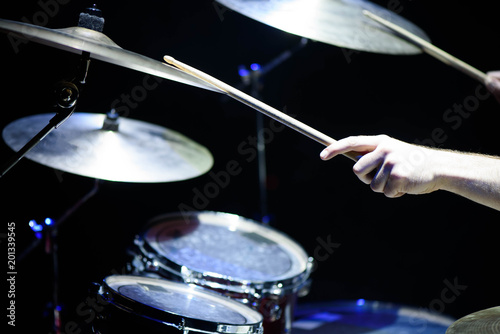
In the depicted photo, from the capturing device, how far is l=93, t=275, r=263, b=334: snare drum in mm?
1136

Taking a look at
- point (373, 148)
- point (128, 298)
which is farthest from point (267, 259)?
point (373, 148)

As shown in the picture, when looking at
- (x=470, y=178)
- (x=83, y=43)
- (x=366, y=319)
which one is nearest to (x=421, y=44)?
(x=470, y=178)

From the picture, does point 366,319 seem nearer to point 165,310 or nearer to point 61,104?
point 165,310

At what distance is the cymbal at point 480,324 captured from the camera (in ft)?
3.34

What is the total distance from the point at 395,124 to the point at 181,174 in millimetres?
1356

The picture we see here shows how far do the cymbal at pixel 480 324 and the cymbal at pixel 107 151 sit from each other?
821 mm

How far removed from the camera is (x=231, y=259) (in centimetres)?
160

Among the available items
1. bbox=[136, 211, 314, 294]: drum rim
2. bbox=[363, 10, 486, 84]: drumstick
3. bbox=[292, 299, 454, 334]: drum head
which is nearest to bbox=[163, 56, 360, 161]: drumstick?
bbox=[136, 211, 314, 294]: drum rim

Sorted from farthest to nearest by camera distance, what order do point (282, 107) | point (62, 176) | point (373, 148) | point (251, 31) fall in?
point (282, 107)
point (251, 31)
point (62, 176)
point (373, 148)

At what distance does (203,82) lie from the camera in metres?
1.11

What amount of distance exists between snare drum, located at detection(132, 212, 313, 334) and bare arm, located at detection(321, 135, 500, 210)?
55 centimetres

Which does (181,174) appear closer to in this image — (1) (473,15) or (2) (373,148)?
(2) (373,148)

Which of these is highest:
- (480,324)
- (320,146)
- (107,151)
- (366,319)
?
(320,146)

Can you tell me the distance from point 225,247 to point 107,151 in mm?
491
